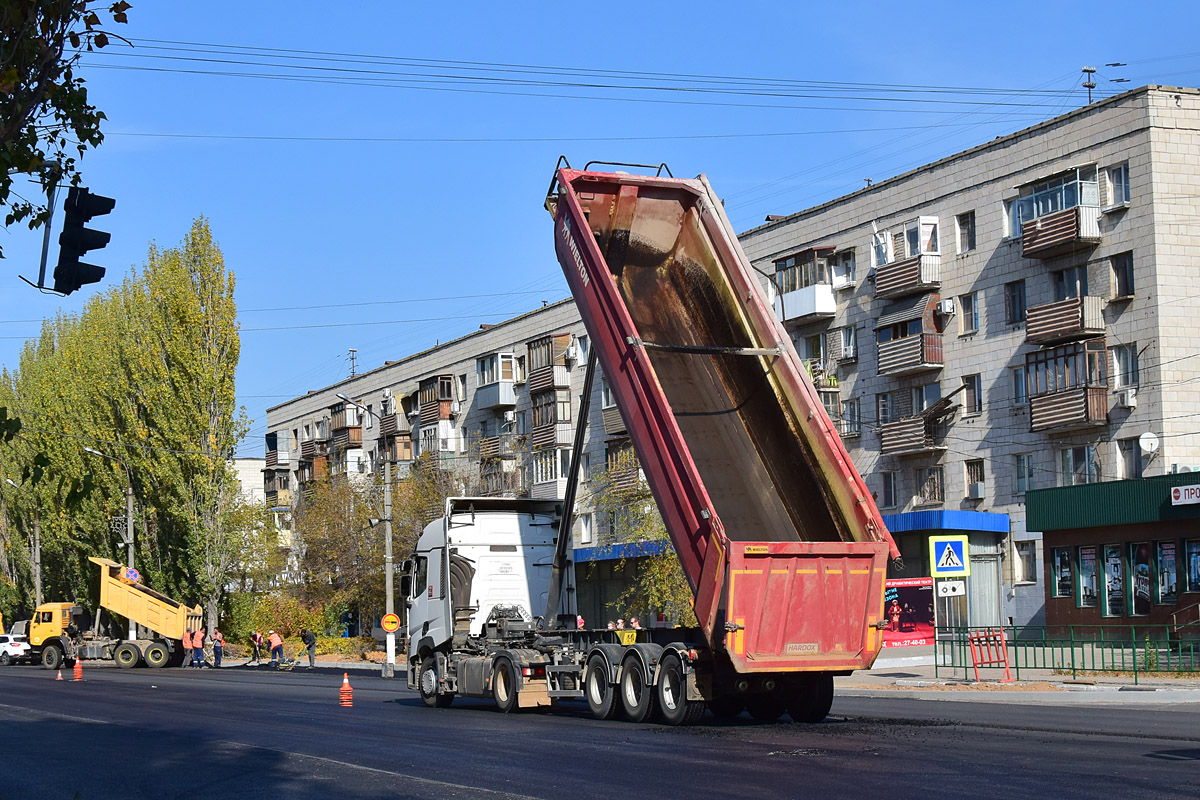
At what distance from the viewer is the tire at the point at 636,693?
57.2 feet

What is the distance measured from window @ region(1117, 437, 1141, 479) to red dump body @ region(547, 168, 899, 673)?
2275 centimetres

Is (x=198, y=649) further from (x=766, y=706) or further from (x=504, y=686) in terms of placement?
(x=766, y=706)

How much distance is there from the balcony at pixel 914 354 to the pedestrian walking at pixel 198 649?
25022 mm

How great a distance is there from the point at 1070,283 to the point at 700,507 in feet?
89.2

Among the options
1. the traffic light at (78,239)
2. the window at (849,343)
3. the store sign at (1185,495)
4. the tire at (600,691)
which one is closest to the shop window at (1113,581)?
the store sign at (1185,495)

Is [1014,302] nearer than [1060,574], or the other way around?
[1060,574]

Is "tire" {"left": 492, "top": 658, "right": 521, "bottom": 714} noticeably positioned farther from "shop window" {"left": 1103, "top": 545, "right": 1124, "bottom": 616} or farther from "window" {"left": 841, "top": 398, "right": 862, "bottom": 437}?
"window" {"left": 841, "top": 398, "right": 862, "bottom": 437}

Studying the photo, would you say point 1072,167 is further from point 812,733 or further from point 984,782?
point 984,782

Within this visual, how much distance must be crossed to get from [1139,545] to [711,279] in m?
20.6

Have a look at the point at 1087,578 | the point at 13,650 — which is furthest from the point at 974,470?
the point at 13,650

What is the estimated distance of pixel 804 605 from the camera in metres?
16.0

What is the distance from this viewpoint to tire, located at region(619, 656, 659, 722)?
1744cm

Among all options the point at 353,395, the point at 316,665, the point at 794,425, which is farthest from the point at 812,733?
the point at 353,395

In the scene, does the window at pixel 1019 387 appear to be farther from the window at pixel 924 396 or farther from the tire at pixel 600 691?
the tire at pixel 600 691
